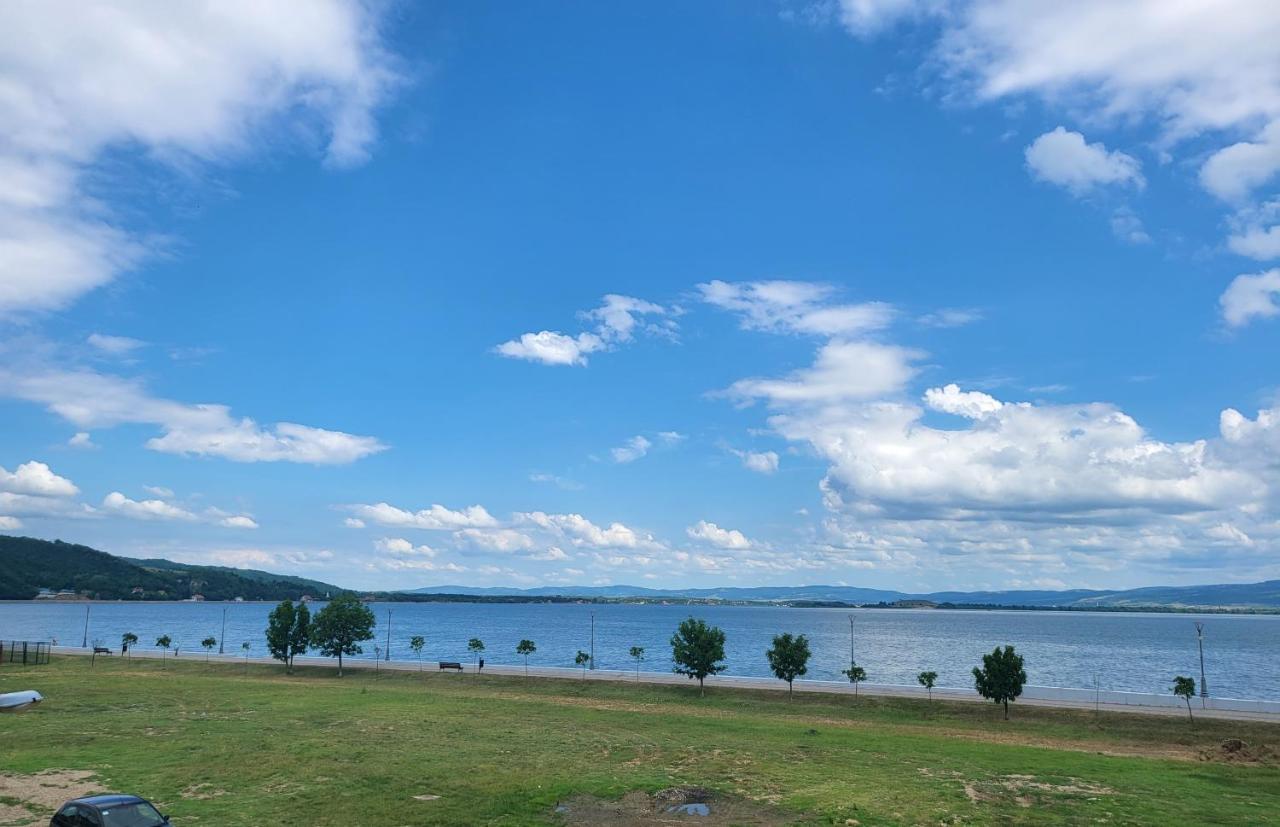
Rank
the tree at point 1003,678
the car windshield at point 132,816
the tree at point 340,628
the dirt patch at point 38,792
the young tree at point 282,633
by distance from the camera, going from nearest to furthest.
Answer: the car windshield at point 132,816 < the dirt patch at point 38,792 < the tree at point 1003,678 < the tree at point 340,628 < the young tree at point 282,633

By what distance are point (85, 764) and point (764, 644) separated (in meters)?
169

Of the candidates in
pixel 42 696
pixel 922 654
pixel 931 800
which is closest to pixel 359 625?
pixel 42 696

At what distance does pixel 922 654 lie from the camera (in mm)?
165750

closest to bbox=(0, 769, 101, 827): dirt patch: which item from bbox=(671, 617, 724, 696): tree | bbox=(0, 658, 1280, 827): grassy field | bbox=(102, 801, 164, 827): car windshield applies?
bbox=(0, 658, 1280, 827): grassy field

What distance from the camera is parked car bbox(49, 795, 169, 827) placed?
71.1ft

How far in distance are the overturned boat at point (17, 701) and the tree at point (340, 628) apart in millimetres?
37893

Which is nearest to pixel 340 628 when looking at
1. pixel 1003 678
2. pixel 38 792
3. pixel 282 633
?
pixel 282 633

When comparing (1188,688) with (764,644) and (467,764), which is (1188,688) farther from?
(764,644)

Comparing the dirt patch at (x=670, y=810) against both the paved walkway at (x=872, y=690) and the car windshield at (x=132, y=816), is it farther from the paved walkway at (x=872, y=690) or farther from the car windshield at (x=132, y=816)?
the paved walkway at (x=872, y=690)

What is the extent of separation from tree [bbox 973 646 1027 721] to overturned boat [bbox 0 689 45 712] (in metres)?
62.9

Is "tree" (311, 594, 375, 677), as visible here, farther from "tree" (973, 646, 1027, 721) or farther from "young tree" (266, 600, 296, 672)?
"tree" (973, 646, 1027, 721)

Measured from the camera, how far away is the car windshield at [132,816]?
71.0 feet

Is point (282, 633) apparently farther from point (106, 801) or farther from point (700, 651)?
point (106, 801)

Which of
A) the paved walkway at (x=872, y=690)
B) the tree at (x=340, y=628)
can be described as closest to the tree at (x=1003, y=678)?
the paved walkway at (x=872, y=690)
